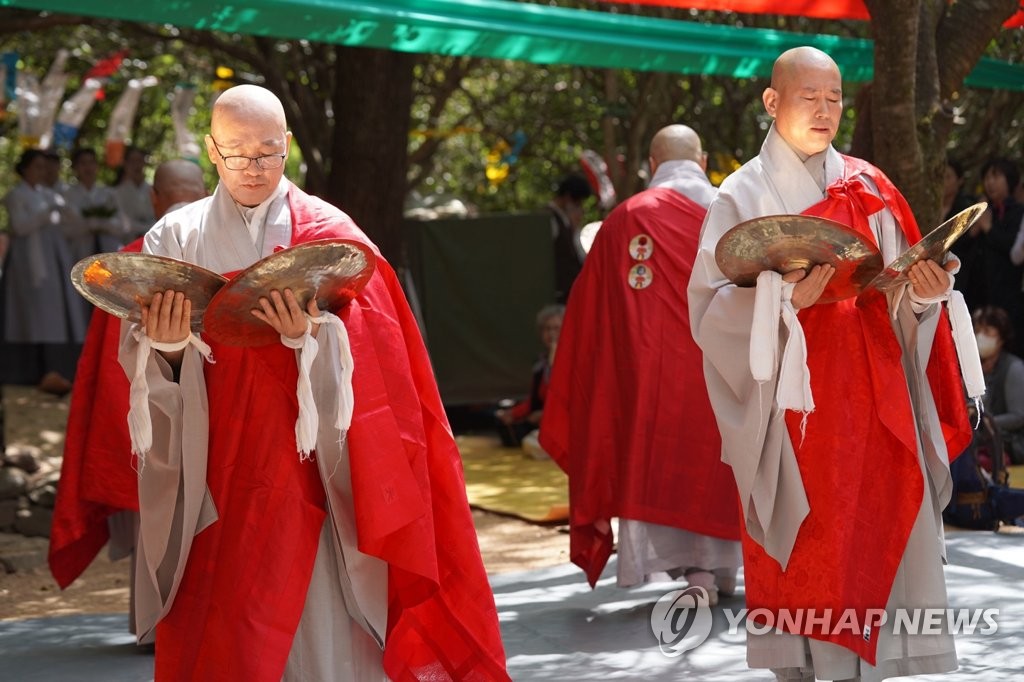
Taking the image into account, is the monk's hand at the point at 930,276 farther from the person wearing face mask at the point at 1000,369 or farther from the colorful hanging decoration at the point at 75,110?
the colorful hanging decoration at the point at 75,110

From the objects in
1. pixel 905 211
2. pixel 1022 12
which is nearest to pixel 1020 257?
pixel 1022 12

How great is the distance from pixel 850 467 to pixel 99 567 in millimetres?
5116

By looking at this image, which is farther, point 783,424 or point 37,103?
point 37,103

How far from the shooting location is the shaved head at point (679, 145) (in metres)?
6.29

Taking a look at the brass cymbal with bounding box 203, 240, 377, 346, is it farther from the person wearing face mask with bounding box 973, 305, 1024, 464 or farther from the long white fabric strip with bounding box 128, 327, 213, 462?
the person wearing face mask with bounding box 973, 305, 1024, 464

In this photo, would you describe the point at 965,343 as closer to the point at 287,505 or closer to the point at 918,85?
the point at 287,505

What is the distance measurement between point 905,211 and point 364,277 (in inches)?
62.5

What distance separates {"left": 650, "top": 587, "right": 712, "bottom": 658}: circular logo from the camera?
5.34 m

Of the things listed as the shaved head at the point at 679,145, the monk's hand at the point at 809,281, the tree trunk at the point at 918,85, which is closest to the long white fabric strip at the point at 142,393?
the monk's hand at the point at 809,281

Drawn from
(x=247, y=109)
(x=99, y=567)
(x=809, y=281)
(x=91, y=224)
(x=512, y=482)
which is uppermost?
(x=247, y=109)

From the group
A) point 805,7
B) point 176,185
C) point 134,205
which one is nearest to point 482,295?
point 134,205

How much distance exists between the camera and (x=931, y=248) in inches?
156

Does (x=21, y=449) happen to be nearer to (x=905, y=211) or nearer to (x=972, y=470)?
(x=972, y=470)

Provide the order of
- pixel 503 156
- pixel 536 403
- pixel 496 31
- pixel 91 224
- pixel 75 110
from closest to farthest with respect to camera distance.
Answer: pixel 496 31, pixel 536 403, pixel 91 224, pixel 75 110, pixel 503 156
